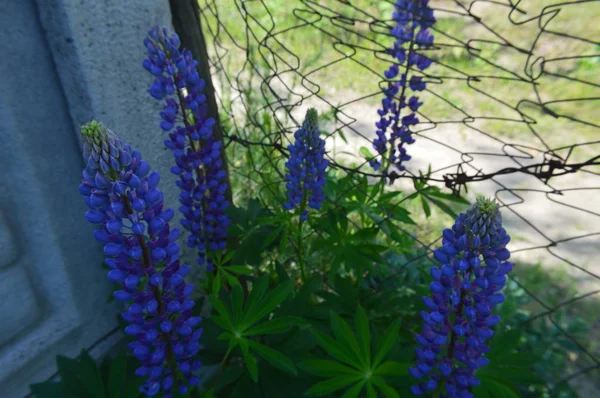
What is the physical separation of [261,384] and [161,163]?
2.92ft

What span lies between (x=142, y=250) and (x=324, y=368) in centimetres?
61

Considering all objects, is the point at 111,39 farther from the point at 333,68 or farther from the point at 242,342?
the point at 333,68

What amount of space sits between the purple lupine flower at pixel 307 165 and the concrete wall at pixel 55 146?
532mm

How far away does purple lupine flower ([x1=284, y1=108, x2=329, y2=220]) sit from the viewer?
4.82 ft

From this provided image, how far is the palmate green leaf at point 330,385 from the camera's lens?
1175 mm

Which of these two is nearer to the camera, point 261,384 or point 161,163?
point 261,384

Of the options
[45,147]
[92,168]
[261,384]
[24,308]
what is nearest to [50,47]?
[45,147]

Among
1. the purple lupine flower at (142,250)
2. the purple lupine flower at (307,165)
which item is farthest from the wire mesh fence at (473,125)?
the purple lupine flower at (142,250)

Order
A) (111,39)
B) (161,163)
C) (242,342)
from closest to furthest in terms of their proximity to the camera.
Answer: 1. (242,342)
2. (111,39)
3. (161,163)

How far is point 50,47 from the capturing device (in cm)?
135

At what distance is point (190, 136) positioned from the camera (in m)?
1.46

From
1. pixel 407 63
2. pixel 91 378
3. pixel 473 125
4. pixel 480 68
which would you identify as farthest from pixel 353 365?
pixel 480 68

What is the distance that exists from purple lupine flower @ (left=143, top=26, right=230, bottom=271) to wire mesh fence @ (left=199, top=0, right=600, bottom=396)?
0.33m

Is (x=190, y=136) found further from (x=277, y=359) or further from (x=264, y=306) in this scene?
(x=277, y=359)
